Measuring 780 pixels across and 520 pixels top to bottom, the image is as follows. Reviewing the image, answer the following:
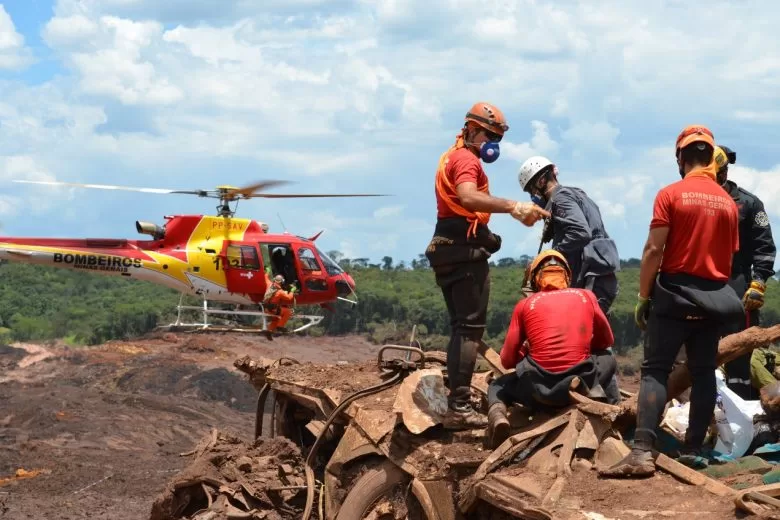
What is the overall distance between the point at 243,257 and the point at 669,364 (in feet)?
66.7

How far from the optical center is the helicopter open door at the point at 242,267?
86.3ft

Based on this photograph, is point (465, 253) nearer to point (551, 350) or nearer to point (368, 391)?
point (551, 350)

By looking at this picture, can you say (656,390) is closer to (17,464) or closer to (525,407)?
(525,407)

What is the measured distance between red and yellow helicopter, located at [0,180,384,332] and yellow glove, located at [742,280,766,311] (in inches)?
679

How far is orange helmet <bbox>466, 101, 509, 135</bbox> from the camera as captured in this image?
772cm

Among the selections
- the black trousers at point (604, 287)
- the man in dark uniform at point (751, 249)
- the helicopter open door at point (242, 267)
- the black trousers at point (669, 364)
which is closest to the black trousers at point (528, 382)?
the black trousers at point (669, 364)

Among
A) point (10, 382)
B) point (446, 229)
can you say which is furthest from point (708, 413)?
point (10, 382)

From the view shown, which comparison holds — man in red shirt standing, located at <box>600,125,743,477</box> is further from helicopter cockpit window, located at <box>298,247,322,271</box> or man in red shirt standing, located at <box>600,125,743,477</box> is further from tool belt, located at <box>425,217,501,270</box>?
helicopter cockpit window, located at <box>298,247,322,271</box>

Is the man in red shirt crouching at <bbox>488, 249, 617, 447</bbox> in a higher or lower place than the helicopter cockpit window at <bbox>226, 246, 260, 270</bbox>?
lower

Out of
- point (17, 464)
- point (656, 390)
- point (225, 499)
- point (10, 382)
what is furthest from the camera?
point (10, 382)

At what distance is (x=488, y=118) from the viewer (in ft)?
25.3

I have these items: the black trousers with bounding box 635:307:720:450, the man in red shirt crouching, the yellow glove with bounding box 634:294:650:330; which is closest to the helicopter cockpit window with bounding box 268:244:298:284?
the man in red shirt crouching

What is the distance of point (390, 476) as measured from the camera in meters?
7.72

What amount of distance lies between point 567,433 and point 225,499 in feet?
10.3
